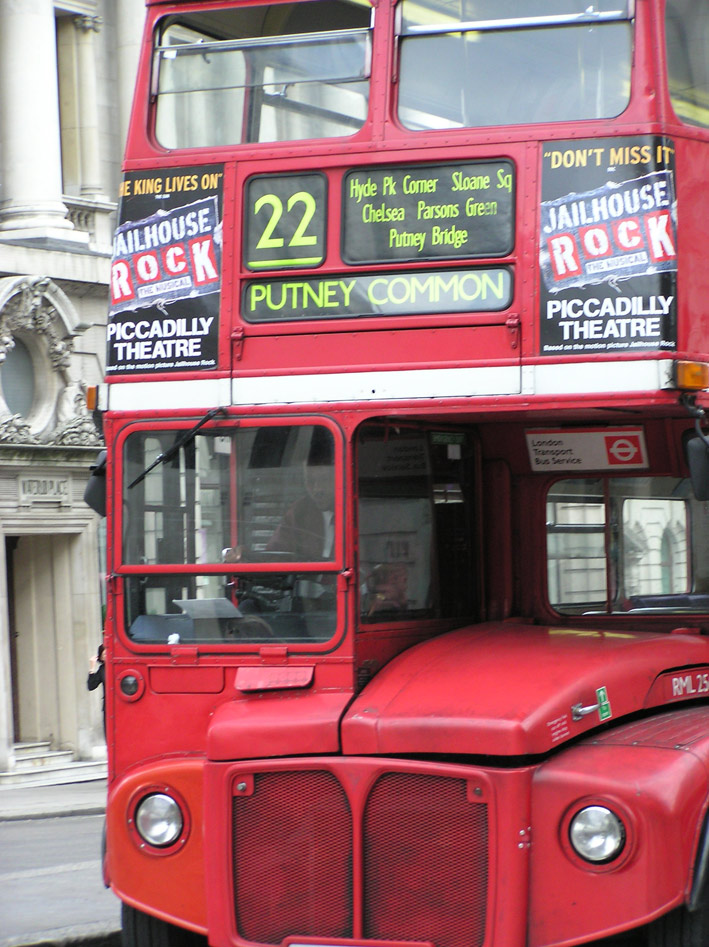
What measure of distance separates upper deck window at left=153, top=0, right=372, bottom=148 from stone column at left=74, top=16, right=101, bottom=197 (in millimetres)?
13854

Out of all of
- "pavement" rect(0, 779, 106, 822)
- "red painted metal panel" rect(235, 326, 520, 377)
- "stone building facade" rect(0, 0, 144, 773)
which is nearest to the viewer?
"red painted metal panel" rect(235, 326, 520, 377)

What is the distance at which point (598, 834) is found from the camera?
18.7 feet

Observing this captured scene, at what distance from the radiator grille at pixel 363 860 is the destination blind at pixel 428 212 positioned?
219 centimetres

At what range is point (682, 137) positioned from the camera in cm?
658

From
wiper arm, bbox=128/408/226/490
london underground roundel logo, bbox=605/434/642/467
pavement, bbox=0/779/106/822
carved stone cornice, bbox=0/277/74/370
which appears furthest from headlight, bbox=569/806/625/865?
carved stone cornice, bbox=0/277/74/370

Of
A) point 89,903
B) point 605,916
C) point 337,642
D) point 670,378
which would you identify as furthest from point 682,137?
point 89,903

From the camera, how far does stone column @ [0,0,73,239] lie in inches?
770

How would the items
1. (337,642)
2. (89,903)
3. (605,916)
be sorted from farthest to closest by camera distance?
(89,903)
(337,642)
(605,916)

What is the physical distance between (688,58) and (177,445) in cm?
272

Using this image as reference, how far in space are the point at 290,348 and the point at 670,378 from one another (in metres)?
1.60

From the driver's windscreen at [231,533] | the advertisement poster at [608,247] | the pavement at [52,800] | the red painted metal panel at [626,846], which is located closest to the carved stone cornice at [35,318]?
the pavement at [52,800]

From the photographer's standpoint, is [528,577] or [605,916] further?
[528,577]

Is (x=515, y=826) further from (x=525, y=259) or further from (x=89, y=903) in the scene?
(x=89, y=903)

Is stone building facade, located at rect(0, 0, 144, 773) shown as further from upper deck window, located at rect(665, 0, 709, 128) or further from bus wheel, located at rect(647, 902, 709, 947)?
bus wheel, located at rect(647, 902, 709, 947)
